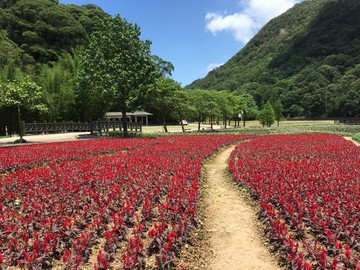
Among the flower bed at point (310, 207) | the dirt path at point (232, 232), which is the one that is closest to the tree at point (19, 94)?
the flower bed at point (310, 207)

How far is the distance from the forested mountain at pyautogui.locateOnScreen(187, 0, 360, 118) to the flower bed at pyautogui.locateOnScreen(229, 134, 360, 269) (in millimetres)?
85856

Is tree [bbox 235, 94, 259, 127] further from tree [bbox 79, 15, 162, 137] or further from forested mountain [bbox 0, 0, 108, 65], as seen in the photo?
tree [bbox 79, 15, 162, 137]

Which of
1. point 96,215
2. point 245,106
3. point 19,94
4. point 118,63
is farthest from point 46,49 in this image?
point 96,215

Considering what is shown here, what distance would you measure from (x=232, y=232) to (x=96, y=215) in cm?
277

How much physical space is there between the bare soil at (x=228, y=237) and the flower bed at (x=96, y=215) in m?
0.38

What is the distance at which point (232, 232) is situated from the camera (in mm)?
7309

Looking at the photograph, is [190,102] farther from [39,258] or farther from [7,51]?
[39,258]

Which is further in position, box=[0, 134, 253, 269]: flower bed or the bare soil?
the bare soil

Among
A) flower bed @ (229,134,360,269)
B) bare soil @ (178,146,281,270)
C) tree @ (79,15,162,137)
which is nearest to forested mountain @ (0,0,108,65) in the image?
tree @ (79,15,162,137)

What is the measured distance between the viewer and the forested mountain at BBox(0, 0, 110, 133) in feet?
145

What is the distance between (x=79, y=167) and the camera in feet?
41.5

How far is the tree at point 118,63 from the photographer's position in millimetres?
30562

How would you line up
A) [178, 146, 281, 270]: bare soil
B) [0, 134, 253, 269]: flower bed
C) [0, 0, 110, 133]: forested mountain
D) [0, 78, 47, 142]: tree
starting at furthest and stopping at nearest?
[0, 0, 110, 133]: forested mountain, [0, 78, 47, 142]: tree, [178, 146, 281, 270]: bare soil, [0, 134, 253, 269]: flower bed

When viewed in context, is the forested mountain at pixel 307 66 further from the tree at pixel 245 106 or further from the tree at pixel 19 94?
the tree at pixel 19 94
